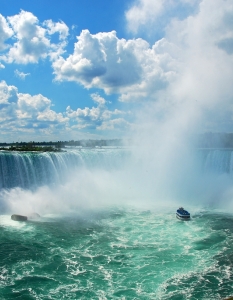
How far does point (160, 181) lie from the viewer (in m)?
34.9

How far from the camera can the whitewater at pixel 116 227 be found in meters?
11.6

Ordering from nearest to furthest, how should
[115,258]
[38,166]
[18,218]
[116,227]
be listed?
[115,258], [116,227], [18,218], [38,166]

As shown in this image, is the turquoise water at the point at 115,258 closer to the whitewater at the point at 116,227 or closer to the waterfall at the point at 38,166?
the whitewater at the point at 116,227

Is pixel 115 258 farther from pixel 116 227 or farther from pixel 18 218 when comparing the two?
pixel 18 218

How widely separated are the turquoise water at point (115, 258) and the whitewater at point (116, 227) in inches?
1.6

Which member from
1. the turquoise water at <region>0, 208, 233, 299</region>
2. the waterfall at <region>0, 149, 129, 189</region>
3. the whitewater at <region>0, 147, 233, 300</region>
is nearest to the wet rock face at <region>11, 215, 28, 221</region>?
the turquoise water at <region>0, 208, 233, 299</region>

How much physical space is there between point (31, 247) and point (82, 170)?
16.7m

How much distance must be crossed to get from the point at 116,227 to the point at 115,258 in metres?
5.01

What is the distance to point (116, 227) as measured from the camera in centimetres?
1897

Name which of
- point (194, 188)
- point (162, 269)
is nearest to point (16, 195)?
point (162, 269)

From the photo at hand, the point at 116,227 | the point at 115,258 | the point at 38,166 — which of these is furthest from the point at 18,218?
the point at 115,258

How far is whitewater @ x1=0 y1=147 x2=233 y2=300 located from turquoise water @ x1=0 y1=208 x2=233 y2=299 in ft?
0.14

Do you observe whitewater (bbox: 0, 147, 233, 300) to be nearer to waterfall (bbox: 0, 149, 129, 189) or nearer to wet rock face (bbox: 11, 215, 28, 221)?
waterfall (bbox: 0, 149, 129, 189)

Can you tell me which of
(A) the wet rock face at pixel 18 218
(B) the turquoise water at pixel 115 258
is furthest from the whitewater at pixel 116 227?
(A) the wet rock face at pixel 18 218
